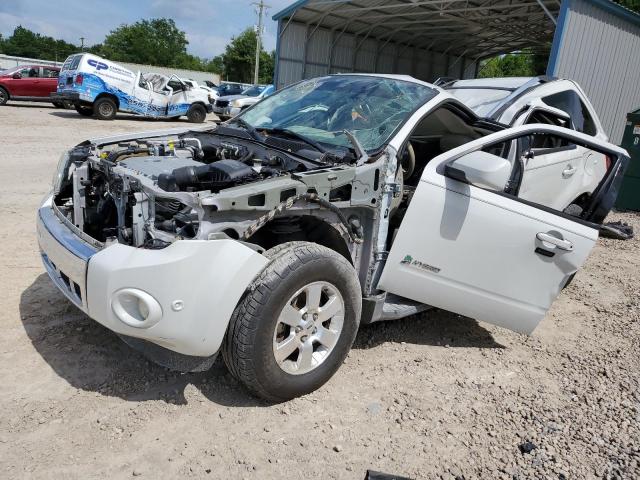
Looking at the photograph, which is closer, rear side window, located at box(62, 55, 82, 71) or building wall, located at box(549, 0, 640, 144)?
building wall, located at box(549, 0, 640, 144)

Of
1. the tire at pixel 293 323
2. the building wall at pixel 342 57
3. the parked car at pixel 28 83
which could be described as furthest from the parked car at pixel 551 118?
the parked car at pixel 28 83

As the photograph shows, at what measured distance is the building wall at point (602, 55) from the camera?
10.5 meters

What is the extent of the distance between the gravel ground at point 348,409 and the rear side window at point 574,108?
243 cm

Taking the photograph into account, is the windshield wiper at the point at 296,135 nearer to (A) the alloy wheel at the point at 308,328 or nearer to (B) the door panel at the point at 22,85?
(A) the alloy wheel at the point at 308,328

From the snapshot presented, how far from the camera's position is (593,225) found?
3.44 m

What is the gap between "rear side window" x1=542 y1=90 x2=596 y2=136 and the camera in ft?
17.8

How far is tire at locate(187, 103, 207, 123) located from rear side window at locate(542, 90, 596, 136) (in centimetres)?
1537

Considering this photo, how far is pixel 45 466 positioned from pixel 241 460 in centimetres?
86

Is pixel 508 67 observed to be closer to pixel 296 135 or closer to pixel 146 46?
pixel 296 135

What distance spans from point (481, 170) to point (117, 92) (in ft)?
53.7

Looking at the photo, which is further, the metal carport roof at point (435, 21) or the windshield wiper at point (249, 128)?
the metal carport roof at point (435, 21)

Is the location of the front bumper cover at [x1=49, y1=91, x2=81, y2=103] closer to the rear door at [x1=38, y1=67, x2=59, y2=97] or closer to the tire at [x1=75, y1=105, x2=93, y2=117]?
the tire at [x1=75, y1=105, x2=93, y2=117]

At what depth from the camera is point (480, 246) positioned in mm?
3277

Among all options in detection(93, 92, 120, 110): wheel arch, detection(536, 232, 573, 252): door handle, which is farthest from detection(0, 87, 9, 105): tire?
detection(536, 232, 573, 252): door handle
